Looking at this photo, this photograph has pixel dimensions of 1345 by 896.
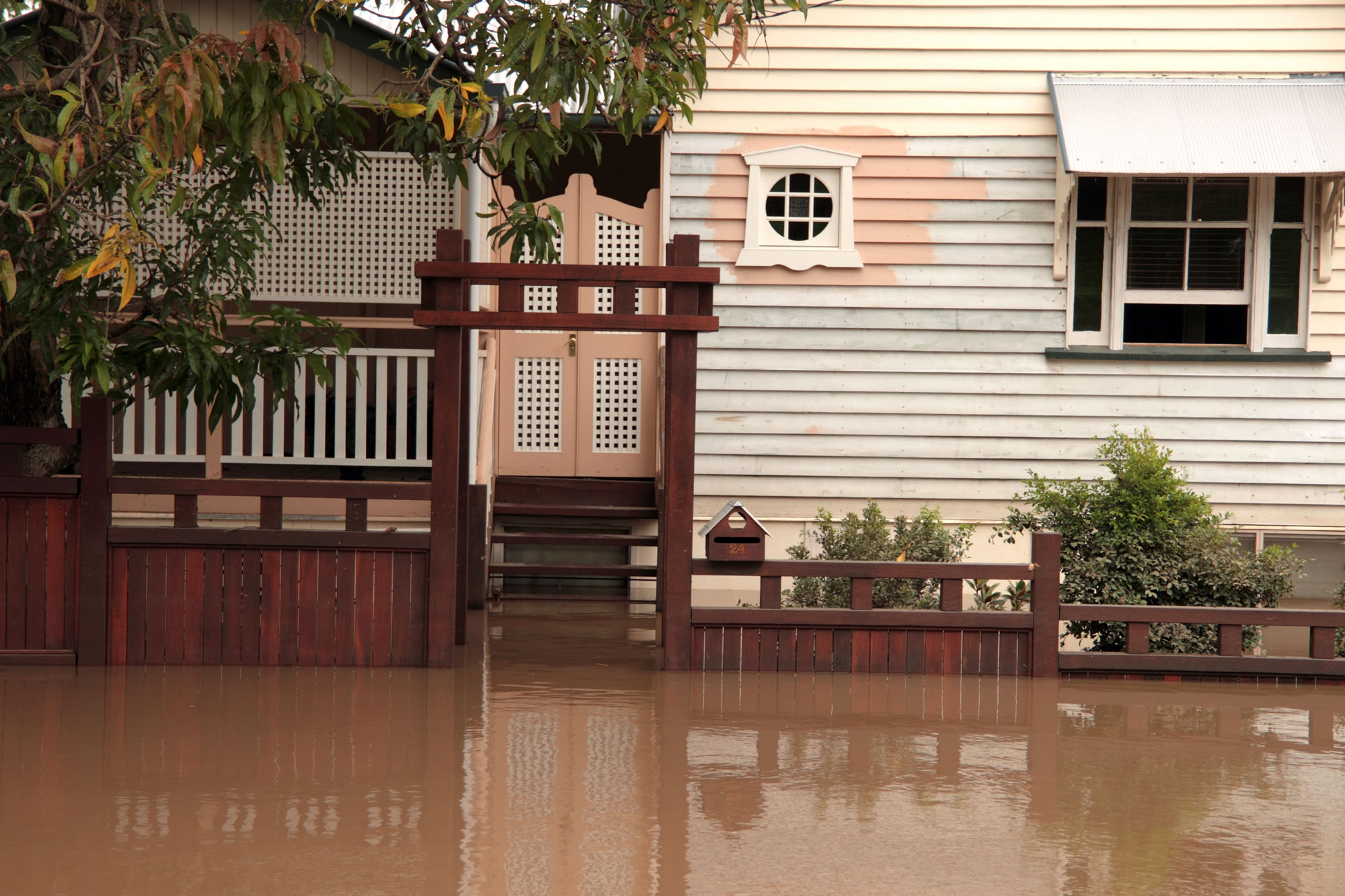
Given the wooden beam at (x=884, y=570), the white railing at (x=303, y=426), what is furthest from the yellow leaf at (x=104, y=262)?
the white railing at (x=303, y=426)

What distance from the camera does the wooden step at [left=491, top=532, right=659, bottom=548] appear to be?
10109 mm

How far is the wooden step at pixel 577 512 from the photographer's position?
10.4 meters

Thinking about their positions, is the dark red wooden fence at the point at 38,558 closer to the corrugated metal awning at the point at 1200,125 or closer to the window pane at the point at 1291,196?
the corrugated metal awning at the point at 1200,125

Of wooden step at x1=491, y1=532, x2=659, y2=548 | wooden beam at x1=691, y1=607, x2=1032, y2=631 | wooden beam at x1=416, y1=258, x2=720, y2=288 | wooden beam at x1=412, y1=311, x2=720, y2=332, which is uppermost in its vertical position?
wooden beam at x1=416, y1=258, x2=720, y2=288

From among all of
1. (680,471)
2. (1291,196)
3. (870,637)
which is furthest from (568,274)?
(1291,196)

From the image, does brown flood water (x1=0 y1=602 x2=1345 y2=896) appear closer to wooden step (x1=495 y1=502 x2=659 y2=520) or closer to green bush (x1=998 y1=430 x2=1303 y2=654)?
green bush (x1=998 y1=430 x2=1303 y2=654)

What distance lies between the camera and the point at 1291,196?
33.8 ft

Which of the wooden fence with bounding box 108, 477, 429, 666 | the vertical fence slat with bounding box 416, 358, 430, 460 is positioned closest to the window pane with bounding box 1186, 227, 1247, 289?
the vertical fence slat with bounding box 416, 358, 430, 460

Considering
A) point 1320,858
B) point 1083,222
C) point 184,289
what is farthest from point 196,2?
point 1320,858

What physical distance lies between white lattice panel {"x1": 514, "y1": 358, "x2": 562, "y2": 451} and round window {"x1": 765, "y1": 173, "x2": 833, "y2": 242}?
91.3 inches

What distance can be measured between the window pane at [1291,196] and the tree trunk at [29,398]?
9053 millimetres

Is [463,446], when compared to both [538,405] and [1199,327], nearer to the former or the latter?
[538,405]

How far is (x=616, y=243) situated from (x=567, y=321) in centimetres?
453

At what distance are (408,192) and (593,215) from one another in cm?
209
